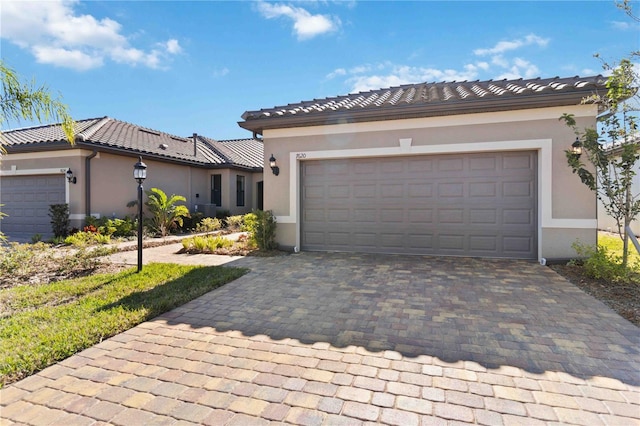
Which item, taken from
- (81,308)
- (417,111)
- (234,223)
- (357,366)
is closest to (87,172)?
(234,223)

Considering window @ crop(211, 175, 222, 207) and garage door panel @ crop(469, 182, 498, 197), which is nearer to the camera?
garage door panel @ crop(469, 182, 498, 197)

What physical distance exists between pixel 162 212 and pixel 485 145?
37.2 feet

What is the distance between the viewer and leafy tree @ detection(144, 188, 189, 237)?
492 inches

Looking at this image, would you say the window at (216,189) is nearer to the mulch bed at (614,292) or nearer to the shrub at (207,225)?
the shrub at (207,225)

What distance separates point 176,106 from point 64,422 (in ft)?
47.5

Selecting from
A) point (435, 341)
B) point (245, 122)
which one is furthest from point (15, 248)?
point (435, 341)

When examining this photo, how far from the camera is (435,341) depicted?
3299mm

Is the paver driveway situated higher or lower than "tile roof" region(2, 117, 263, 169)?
lower

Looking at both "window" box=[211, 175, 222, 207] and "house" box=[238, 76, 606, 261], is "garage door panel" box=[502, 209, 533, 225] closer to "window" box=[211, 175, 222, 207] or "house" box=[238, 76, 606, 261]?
"house" box=[238, 76, 606, 261]

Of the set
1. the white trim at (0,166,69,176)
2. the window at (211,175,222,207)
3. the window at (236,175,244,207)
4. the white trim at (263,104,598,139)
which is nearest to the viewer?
the white trim at (263,104,598,139)

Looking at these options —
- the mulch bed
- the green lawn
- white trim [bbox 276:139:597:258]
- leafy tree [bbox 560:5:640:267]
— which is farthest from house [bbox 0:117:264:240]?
the mulch bed

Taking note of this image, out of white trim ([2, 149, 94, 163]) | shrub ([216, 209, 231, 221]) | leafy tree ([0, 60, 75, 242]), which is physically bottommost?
shrub ([216, 209, 231, 221])

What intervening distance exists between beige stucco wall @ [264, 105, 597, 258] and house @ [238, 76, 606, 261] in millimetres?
A: 21

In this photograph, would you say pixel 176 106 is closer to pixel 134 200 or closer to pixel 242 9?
pixel 134 200
